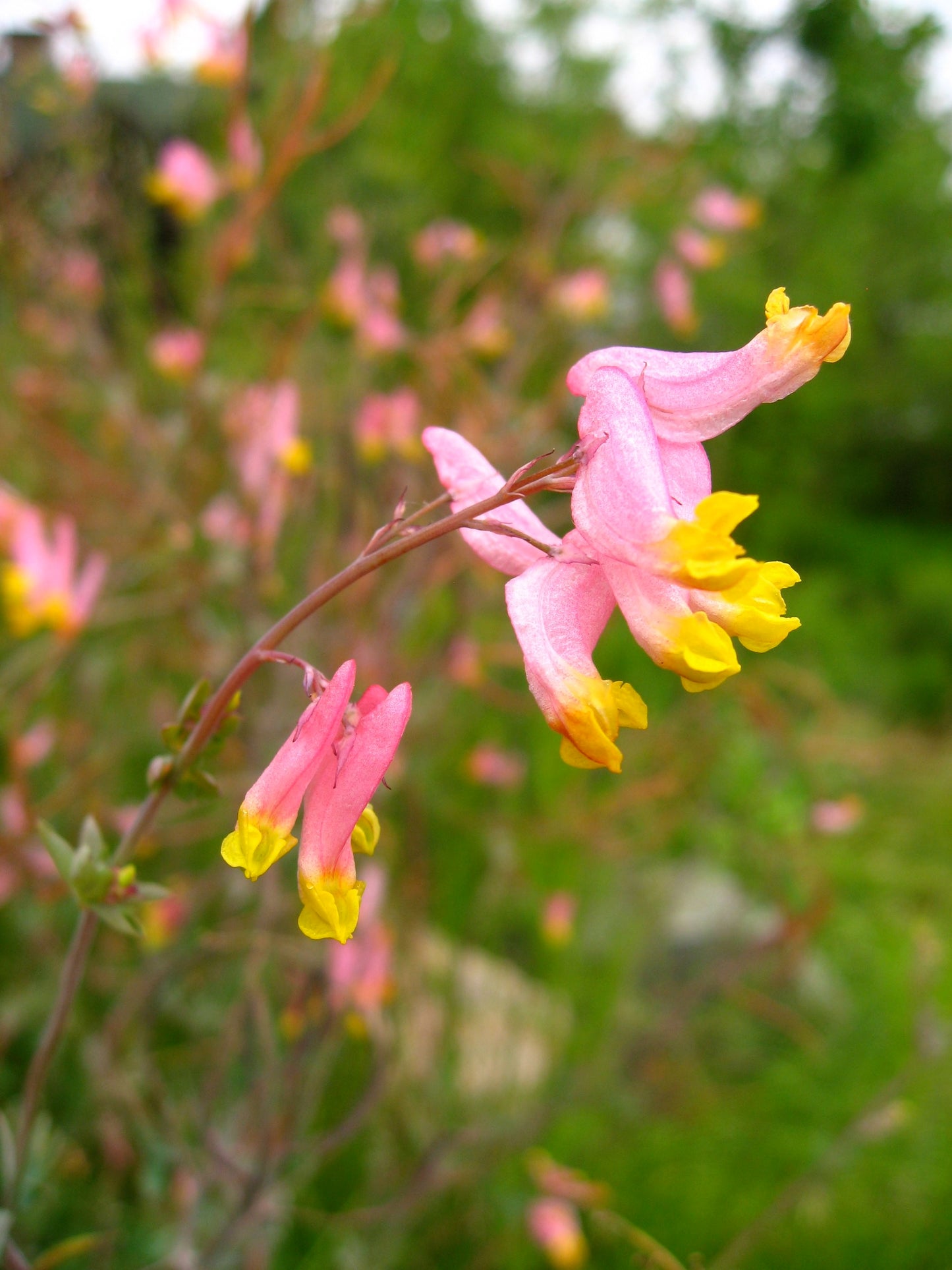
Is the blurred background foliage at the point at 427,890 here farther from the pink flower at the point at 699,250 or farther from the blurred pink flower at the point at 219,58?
the pink flower at the point at 699,250

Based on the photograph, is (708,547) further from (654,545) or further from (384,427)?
(384,427)

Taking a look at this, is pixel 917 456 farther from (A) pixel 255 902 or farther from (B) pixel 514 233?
(A) pixel 255 902

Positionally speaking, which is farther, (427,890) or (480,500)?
(427,890)

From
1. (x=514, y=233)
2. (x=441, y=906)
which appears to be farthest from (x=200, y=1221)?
(x=514, y=233)

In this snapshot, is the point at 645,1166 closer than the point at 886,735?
Yes

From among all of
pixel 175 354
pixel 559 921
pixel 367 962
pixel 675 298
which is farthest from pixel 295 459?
pixel 675 298

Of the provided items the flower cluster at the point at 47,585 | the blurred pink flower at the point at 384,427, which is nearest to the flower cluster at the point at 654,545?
the flower cluster at the point at 47,585

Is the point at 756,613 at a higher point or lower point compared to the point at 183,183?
lower
